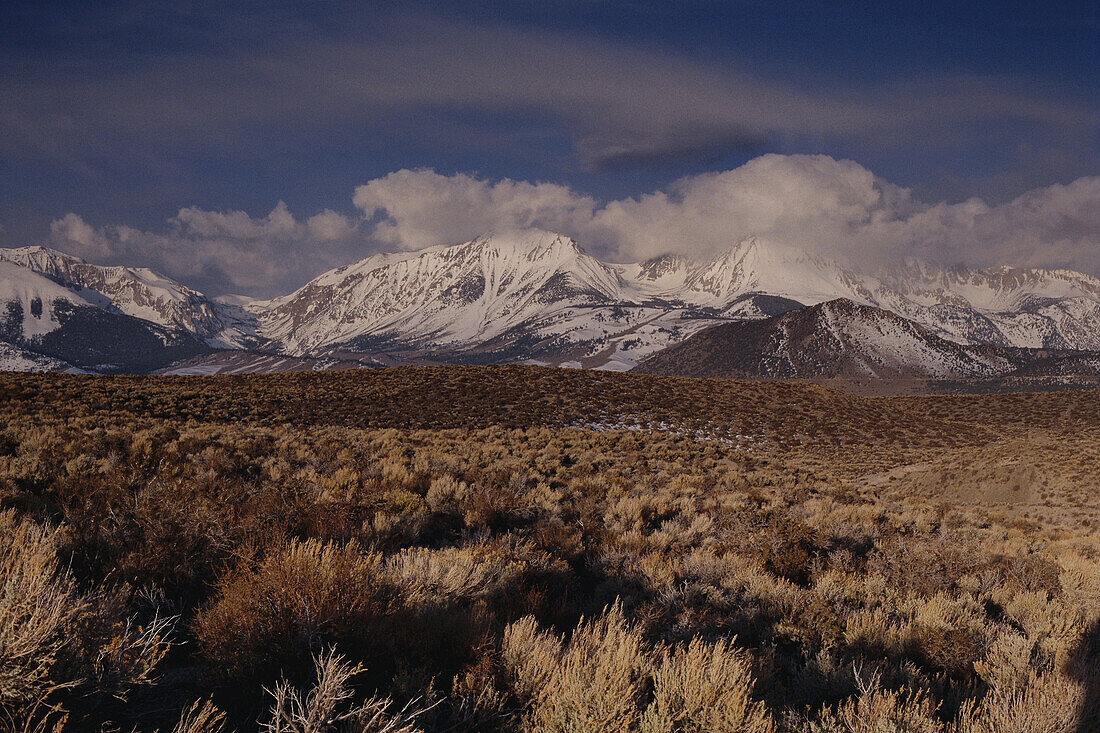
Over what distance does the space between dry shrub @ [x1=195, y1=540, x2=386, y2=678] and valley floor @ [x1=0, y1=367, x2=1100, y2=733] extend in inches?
0.7

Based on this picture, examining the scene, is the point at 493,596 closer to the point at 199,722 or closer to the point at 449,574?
the point at 449,574

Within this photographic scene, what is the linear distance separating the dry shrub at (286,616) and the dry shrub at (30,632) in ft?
2.62

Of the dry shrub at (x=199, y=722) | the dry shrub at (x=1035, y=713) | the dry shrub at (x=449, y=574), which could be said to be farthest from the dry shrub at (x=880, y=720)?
the dry shrub at (x=199, y=722)

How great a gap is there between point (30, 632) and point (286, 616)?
131 cm

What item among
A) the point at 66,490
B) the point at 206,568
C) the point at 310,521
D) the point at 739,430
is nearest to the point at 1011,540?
the point at 310,521

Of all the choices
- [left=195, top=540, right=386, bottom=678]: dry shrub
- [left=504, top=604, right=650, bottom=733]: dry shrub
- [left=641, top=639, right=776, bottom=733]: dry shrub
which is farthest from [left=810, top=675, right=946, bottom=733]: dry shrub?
[left=195, top=540, right=386, bottom=678]: dry shrub

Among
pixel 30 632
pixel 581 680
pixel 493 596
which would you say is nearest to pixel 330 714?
pixel 581 680

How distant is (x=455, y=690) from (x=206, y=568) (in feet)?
10.5

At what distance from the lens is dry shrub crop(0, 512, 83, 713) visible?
8.25 feet

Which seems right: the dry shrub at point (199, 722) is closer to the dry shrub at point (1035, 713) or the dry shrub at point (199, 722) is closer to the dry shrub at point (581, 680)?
the dry shrub at point (581, 680)

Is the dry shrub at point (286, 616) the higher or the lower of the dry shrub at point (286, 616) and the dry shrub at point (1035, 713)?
the higher

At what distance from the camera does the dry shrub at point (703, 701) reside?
10.2 feet

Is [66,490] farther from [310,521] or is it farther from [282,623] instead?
[282,623]

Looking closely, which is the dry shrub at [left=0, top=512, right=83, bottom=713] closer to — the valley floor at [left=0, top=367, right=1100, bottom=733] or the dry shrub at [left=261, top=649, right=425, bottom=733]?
the valley floor at [left=0, top=367, right=1100, bottom=733]
